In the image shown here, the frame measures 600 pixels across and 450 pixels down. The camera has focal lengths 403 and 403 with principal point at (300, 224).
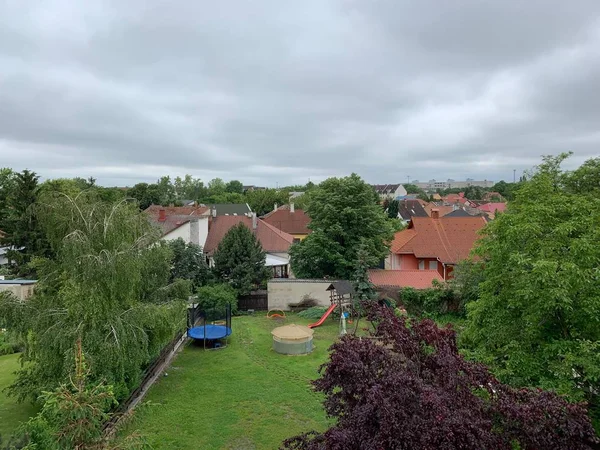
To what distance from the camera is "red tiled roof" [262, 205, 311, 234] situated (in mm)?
48750

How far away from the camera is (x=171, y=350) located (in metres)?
17.3

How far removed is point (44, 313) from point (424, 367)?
10190 mm

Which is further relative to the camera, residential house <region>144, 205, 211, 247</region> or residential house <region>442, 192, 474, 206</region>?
residential house <region>442, 192, 474, 206</region>

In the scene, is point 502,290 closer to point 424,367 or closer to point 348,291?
point 424,367

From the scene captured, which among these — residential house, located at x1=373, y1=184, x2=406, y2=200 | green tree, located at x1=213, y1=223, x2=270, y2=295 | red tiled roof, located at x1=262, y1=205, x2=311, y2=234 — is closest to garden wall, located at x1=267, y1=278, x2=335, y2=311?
green tree, located at x1=213, y1=223, x2=270, y2=295

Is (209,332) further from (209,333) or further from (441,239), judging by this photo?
(441,239)

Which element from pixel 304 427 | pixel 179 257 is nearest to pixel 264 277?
pixel 179 257

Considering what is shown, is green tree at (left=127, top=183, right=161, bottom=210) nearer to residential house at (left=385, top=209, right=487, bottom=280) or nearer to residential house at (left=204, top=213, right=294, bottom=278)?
residential house at (left=204, top=213, right=294, bottom=278)

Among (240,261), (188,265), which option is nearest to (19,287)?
(188,265)

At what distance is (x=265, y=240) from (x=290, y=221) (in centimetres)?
1482

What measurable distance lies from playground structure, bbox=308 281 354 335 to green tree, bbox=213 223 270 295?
536 cm

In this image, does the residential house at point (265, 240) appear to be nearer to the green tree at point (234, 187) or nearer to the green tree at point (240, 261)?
the green tree at point (240, 261)

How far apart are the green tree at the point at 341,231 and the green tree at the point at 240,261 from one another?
2571 millimetres

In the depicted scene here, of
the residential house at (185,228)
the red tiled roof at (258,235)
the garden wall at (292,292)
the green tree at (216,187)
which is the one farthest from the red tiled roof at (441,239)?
the green tree at (216,187)
